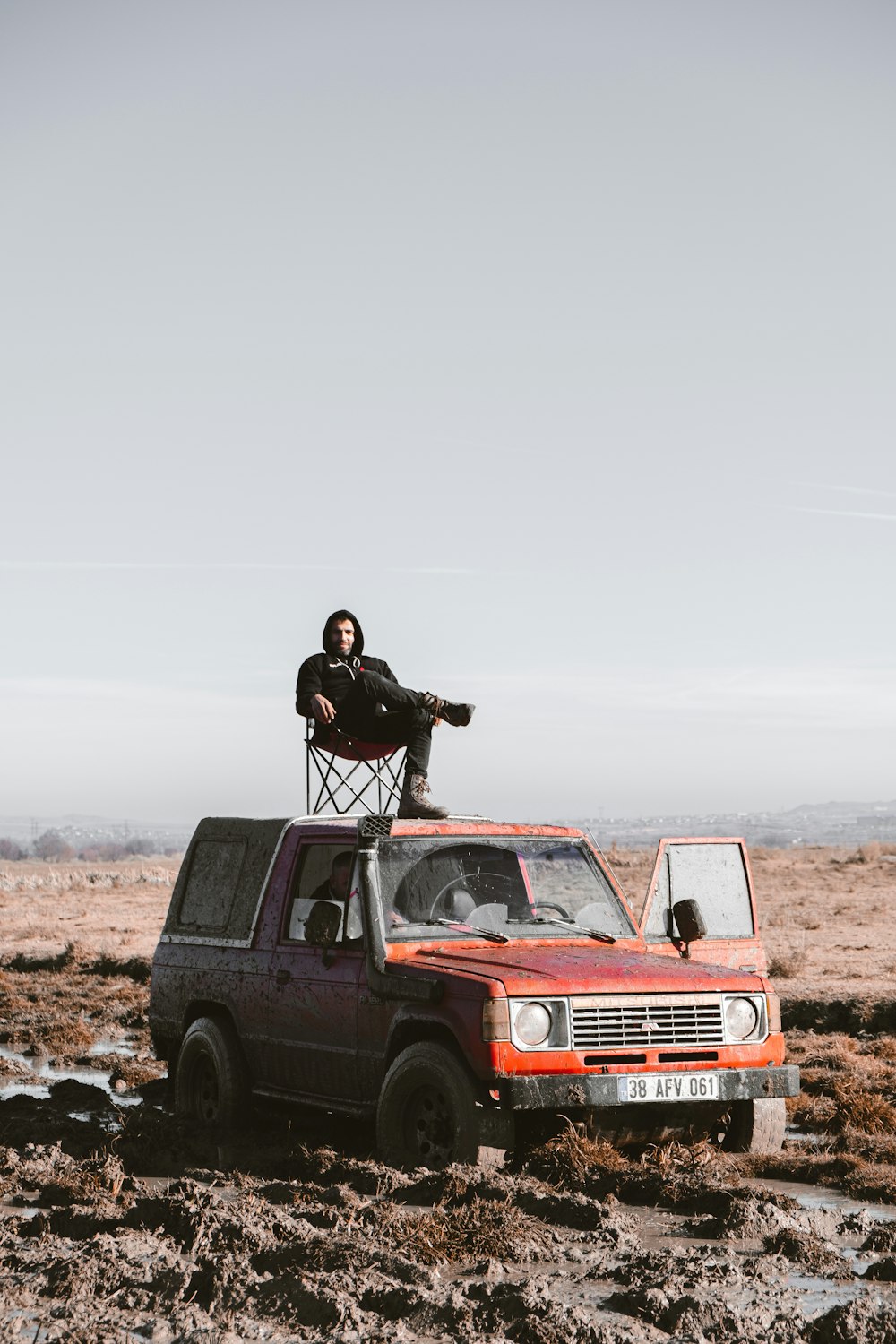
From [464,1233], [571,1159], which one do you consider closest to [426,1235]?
[464,1233]

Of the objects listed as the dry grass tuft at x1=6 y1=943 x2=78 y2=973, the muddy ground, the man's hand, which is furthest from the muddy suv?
the dry grass tuft at x1=6 y1=943 x2=78 y2=973

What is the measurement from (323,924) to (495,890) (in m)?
1.08

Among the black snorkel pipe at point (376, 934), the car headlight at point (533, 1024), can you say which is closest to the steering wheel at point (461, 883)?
the black snorkel pipe at point (376, 934)

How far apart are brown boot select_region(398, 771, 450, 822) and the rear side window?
3.75 ft

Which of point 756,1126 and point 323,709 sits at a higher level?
point 323,709

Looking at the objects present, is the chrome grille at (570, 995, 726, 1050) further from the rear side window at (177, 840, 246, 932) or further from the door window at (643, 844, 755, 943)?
the rear side window at (177, 840, 246, 932)

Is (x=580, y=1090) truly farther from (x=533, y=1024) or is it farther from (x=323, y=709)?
(x=323, y=709)

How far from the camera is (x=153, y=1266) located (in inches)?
257

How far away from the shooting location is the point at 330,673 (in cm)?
1211

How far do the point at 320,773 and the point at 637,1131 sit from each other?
4454 mm

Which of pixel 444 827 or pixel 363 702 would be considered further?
pixel 363 702

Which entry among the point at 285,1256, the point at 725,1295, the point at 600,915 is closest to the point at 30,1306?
the point at 285,1256

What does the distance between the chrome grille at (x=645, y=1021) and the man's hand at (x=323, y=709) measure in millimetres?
3912

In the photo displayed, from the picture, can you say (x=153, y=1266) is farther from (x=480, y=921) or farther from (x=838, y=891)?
(x=838, y=891)
